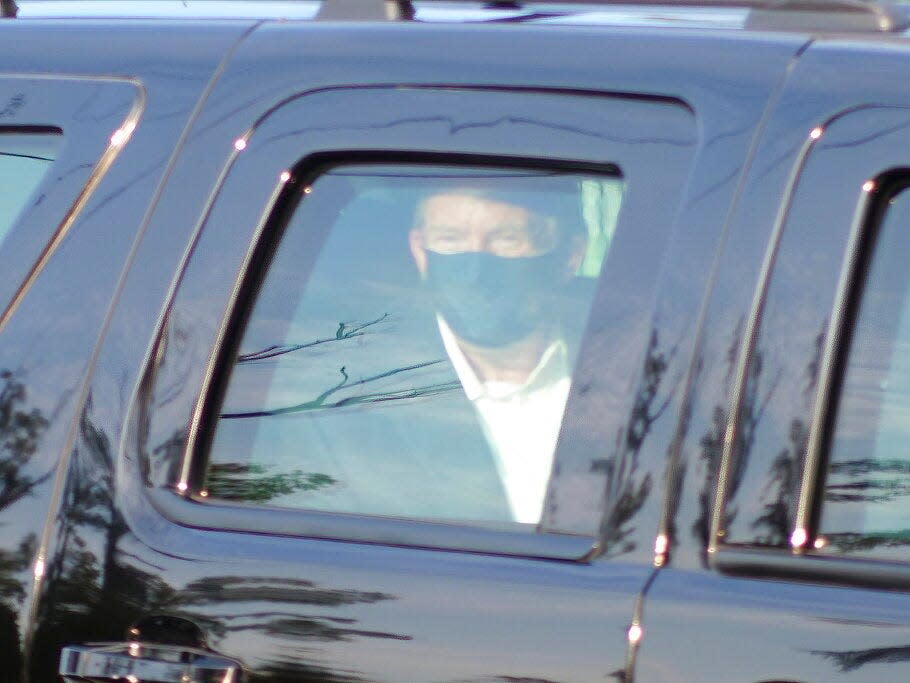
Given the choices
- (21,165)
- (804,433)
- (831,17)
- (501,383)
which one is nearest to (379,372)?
(501,383)

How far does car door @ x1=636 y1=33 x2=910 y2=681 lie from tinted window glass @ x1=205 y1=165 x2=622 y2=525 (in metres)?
0.22

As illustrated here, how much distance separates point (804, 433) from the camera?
187 cm

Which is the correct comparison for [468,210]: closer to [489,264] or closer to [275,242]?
[489,264]

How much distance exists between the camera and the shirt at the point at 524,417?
6.63 ft

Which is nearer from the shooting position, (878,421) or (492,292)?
(878,421)

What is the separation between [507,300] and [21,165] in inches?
32.1

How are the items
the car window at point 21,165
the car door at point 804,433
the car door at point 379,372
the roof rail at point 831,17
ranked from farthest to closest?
the car window at point 21,165
the roof rail at point 831,17
the car door at point 379,372
the car door at point 804,433

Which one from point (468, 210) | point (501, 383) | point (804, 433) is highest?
point (468, 210)

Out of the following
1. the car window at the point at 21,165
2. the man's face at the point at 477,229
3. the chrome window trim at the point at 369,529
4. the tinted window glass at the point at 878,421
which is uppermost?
the car window at the point at 21,165

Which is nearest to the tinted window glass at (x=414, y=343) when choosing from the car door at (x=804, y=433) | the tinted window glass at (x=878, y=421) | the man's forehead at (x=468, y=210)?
the man's forehead at (x=468, y=210)

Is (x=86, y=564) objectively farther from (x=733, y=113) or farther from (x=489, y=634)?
(x=733, y=113)

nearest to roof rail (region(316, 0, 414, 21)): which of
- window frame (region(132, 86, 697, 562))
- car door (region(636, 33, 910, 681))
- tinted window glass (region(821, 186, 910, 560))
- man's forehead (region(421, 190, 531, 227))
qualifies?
window frame (region(132, 86, 697, 562))

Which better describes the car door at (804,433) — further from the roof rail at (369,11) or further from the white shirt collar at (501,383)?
the roof rail at (369,11)

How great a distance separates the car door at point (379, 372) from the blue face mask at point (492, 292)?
27 mm
